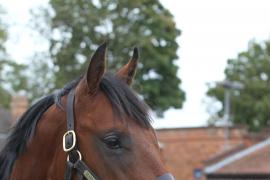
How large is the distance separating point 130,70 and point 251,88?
2025 inches

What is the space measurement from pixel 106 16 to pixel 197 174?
12490 millimetres

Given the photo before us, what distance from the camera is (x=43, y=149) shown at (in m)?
3.36

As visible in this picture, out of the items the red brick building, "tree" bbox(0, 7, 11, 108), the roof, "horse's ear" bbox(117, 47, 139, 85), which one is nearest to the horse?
"horse's ear" bbox(117, 47, 139, 85)

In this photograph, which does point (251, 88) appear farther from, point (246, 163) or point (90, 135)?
point (90, 135)

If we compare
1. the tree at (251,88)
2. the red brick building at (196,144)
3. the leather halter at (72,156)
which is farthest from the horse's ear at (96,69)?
the tree at (251,88)

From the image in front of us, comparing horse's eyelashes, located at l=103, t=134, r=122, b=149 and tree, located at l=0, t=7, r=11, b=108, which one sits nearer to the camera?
horse's eyelashes, located at l=103, t=134, r=122, b=149

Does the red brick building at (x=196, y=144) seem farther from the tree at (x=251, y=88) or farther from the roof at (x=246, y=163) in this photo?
the tree at (x=251, y=88)

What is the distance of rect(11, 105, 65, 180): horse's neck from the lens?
332 centimetres

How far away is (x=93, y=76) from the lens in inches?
127

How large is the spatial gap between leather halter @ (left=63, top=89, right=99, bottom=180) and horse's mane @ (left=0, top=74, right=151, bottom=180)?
0.49 feet

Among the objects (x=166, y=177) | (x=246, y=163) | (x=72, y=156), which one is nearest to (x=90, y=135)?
(x=72, y=156)

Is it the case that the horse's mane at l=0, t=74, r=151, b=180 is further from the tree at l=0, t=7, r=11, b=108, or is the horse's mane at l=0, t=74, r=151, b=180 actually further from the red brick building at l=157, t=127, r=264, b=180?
the tree at l=0, t=7, r=11, b=108

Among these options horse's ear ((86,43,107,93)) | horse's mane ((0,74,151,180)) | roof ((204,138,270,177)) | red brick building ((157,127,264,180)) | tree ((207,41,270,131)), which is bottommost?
roof ((204,138,270,177))

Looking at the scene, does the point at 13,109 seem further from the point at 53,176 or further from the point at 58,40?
the point at 53,176
